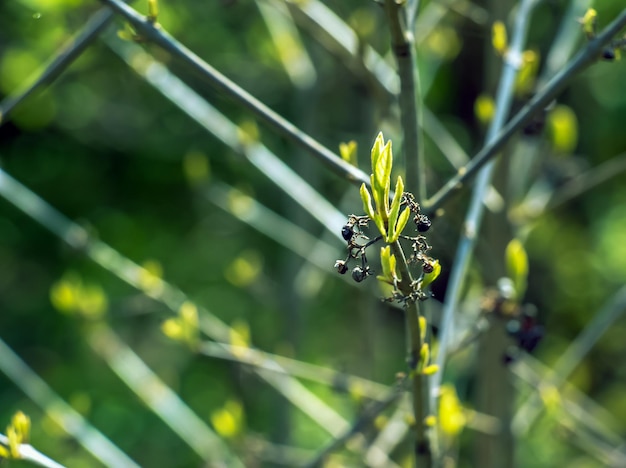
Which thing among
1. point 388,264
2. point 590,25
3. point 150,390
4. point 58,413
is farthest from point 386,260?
point 150,390

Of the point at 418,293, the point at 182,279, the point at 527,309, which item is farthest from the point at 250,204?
the point at 182,279

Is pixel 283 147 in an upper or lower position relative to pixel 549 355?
lower

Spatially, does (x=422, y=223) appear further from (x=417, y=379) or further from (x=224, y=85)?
(x=224, y=85)

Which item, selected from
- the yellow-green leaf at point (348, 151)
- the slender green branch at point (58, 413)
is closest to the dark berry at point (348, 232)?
the yellow-green leaf at point (348, 151)

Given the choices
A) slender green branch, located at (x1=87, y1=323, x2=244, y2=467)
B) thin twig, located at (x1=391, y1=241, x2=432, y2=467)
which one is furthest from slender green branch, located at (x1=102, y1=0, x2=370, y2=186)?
slender green branch, located at (x1=87, y1=323, x2=244, y2=467)

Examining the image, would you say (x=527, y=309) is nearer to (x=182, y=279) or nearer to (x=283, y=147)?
(x=283, y=147)

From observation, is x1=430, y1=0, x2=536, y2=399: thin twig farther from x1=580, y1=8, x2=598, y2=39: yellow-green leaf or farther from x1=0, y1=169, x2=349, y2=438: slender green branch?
x1=0, y1=169, x2=349, y2=438: slender green branch
